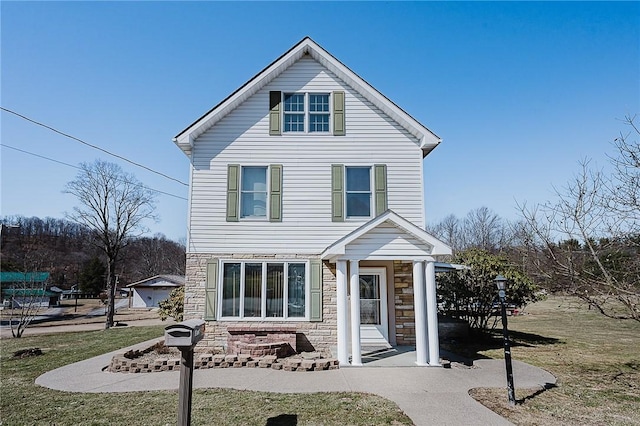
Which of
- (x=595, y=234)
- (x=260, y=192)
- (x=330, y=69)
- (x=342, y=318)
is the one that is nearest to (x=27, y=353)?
(x=260, y=192)

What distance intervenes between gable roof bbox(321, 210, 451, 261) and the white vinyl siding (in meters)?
1.71

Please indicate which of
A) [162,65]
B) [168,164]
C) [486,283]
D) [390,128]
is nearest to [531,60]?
[390,128]

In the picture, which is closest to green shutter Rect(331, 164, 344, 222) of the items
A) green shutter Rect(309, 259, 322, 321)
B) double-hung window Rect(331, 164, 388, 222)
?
double-hung window Rect(331, 164, 388, 222)

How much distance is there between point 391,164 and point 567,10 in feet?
20.4

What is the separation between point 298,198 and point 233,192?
2.03m

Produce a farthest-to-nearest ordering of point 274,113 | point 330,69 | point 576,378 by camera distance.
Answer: point 330,69, point 274,113, point 576,378

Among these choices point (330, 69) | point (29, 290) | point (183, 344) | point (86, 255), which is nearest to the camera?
point (183, 344)

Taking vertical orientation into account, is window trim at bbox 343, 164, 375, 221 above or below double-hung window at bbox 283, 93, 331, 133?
below

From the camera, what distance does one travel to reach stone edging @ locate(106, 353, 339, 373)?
8.89m

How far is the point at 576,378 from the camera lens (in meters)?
8.56

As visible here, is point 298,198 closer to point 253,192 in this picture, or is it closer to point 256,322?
point 253,192

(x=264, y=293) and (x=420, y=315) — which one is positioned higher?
(x=264, y=293)

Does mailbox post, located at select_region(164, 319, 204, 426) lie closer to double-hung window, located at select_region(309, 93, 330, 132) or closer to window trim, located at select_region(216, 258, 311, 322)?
window trim, located at select_region(216, 258, 311, 322)

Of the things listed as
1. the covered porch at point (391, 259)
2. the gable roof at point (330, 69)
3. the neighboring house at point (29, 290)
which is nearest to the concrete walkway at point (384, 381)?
the covered porch at point (391, 259)
